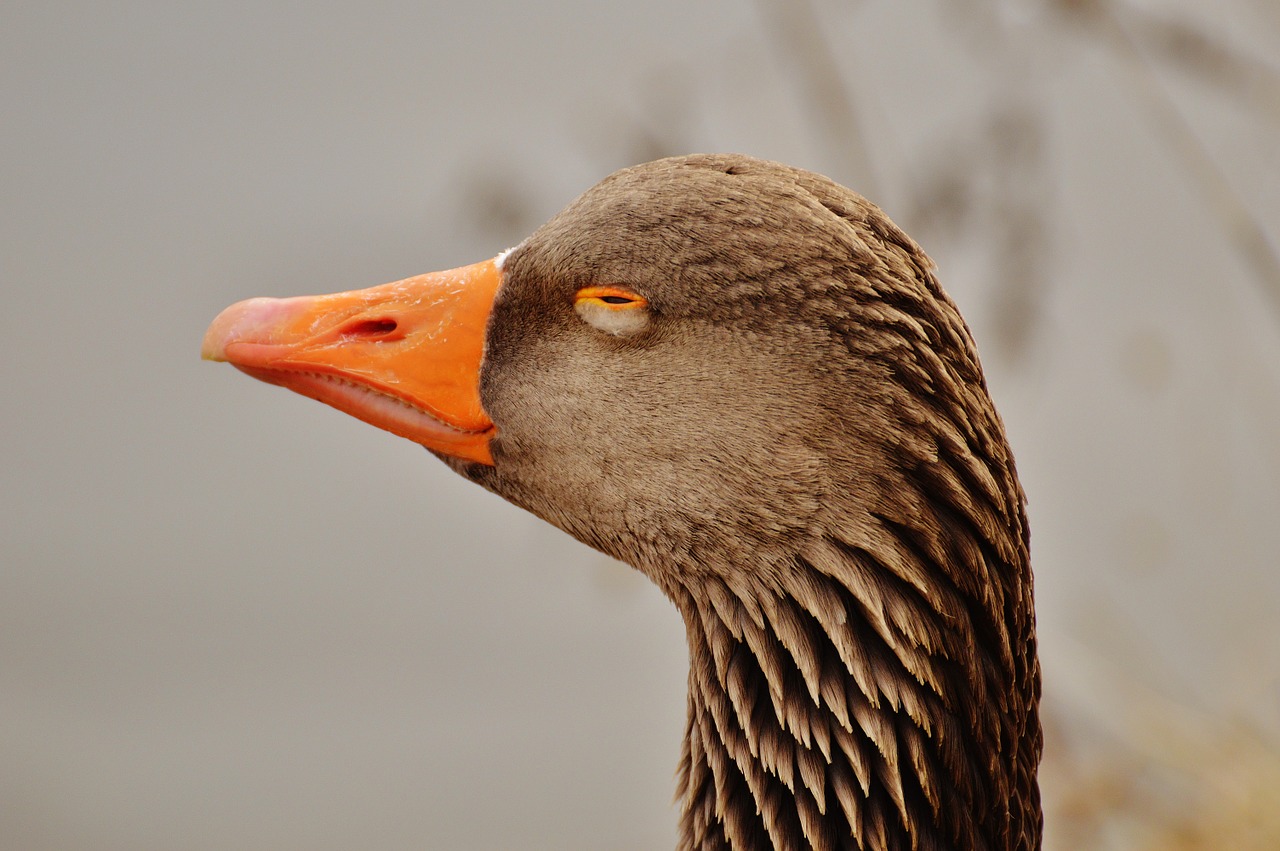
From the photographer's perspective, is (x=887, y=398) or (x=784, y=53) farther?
(x=784, y=53)

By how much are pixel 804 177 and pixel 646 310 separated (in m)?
0.44

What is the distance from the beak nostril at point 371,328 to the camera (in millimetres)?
2898

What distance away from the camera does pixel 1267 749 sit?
17.6 feet

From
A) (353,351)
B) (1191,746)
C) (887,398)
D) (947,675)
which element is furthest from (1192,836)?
(353,351)

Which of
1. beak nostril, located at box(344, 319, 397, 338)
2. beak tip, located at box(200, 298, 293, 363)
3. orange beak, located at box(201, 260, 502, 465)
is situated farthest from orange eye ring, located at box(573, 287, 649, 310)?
beak tip, located at box(200, 298, 293, 363)

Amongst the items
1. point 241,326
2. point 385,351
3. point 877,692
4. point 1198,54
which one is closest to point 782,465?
point 877,692

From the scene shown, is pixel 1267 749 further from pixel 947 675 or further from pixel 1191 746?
pixel 947 675

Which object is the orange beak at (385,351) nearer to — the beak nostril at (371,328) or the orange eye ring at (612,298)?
the beak nostril at (371,328)

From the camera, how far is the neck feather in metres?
2.56

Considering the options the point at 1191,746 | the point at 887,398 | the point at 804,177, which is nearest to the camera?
the point at 887,398

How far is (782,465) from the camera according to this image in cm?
263

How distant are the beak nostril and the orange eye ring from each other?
0.45 metres

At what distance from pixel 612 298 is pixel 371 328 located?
0.58 m

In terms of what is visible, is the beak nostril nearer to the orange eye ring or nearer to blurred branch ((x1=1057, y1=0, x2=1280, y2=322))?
the orange eye ring
